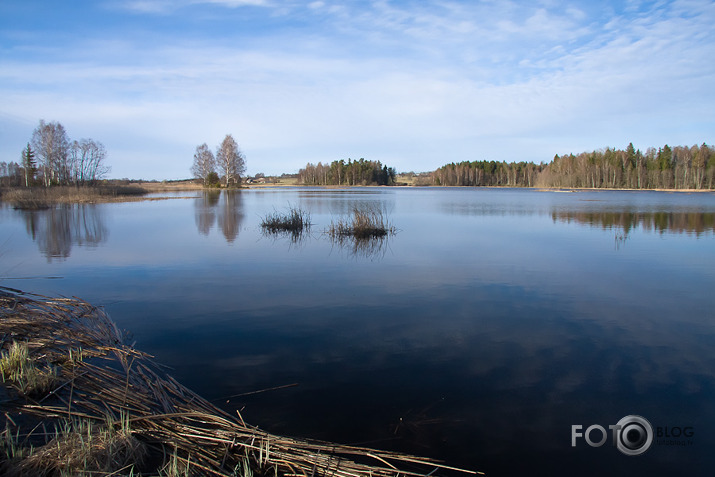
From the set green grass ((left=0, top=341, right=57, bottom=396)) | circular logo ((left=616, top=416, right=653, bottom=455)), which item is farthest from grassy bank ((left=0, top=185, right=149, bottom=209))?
circular logo ((left=616, top=416, right=653, bottom=455))

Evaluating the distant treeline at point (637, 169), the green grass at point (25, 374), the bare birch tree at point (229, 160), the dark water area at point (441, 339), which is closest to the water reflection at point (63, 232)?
the dark water area at point (441, 339)

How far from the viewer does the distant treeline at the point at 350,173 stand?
99562 millimetres

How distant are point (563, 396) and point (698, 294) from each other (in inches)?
204

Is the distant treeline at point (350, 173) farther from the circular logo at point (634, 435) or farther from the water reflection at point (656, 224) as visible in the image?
the circular logo at point (634, 435)

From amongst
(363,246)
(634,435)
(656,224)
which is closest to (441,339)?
(634,435)

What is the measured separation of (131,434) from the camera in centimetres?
288

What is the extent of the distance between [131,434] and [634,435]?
3672 millimetres

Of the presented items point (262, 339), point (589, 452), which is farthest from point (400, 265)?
point (589, 452)

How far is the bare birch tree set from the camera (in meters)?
59.2

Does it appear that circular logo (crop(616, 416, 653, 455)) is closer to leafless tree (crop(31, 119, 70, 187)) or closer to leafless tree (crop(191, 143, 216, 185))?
leafless tree (crop(31, 119, 70, 187))

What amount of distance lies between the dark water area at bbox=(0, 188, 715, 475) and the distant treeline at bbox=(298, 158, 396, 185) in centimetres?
8891

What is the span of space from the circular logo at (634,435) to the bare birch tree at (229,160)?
60.6 meters

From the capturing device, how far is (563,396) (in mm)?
3789

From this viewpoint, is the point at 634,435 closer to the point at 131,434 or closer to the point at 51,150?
the point at 131,434
